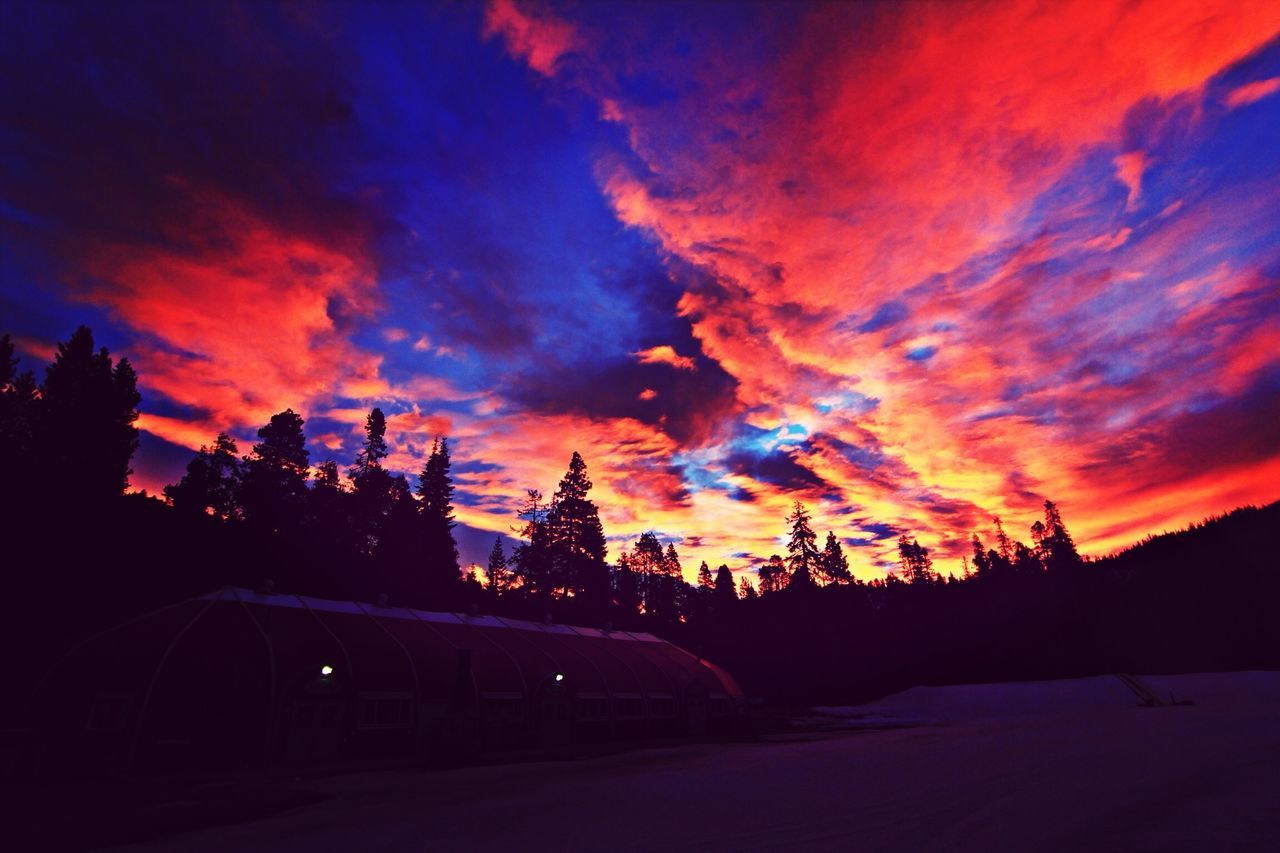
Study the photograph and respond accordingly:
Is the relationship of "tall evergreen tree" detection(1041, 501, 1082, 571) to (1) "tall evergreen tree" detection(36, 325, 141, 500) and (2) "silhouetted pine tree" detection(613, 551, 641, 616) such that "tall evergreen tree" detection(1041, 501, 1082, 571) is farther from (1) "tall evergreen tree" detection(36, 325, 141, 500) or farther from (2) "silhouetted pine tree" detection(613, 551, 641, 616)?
(1) "tall evergreen tree" detection(36, 325, 141, 500)

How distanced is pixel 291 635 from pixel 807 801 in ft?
81.1

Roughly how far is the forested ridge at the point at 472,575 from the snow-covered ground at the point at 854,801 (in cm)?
1941

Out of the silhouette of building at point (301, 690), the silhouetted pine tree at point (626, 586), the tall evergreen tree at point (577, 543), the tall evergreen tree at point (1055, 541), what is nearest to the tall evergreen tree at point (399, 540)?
the tall evergreen tree at point (577, 543)

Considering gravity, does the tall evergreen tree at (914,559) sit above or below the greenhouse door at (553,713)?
above

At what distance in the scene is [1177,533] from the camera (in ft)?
301

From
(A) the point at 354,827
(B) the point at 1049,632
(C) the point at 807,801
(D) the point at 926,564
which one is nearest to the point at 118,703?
(A) the point at 354,827

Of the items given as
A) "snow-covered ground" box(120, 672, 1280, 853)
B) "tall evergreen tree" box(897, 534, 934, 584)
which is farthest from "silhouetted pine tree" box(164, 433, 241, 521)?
"tall evergreen tree" box(897, 534, 934, 584)

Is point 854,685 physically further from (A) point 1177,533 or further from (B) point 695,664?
(A) point 1177,533

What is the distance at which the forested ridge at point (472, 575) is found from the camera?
4278cm

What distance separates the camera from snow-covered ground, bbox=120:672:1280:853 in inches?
414

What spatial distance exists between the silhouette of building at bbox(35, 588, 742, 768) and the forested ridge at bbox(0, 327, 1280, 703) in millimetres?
4290

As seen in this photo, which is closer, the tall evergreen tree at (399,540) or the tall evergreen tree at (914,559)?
the tall evergreen tree at (399,540)

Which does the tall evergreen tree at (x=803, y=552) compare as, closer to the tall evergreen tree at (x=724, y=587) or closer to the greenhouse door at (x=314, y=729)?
the tall evergreen tree at (x=724, y=587)

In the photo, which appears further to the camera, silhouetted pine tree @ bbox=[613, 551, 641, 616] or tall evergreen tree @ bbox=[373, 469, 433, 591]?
silhouetted pine tree @ bbox=[613, 551, 641, 616]
